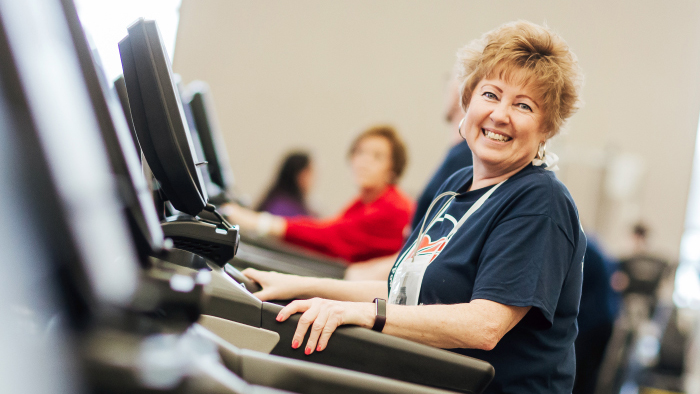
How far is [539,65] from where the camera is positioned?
1.08 meters

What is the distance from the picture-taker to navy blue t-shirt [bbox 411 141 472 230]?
168 cm

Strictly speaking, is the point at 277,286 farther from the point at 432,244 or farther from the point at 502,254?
the point at 502,254

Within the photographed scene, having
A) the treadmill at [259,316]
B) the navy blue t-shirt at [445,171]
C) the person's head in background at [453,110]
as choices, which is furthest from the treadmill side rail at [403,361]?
the person's head in background at [453,110]

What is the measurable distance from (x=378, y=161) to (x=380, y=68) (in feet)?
9.14

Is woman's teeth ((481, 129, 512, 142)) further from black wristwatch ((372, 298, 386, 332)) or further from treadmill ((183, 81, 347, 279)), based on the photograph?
treadmill ((183, 81, 347, 279))

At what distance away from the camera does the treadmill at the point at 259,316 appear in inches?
34.2

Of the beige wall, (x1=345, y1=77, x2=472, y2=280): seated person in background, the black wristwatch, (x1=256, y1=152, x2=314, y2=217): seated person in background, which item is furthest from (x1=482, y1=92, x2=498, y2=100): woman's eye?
the beige wall

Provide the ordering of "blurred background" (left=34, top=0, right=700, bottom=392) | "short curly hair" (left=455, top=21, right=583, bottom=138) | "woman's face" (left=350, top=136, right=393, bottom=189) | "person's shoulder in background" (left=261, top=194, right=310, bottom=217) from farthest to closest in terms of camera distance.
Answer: "blurred background" (left=34, top=0, right=700, bottom=392) < "person's shoulder in background" (left=261, top=194, right=310, bottom=217) < "woman's face" (left=350, top=136, right=393, bottom=189) < "short curly hair" (left=455, top=21, right=583, bottom=138)

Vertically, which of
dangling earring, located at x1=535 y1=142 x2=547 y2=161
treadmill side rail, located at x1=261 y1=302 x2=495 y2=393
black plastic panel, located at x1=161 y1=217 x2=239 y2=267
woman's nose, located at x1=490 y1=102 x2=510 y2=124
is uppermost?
woman's nose, located at x1=490 y1=102 x2=510 y2=124

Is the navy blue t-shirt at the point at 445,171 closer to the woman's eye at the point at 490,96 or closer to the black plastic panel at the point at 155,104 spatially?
the woman's eye at the point at 490,96

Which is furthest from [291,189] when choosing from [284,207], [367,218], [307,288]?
[307,288]

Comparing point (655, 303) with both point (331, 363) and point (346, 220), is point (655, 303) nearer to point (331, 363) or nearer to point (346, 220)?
point (346, 220)

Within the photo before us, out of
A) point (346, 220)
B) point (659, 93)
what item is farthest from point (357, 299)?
point (659, 93)

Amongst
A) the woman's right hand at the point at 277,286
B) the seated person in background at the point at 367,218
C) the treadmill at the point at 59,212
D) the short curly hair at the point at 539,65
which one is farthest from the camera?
the seated person in background at the point at 367,218
